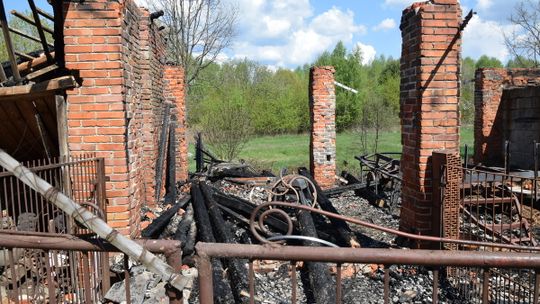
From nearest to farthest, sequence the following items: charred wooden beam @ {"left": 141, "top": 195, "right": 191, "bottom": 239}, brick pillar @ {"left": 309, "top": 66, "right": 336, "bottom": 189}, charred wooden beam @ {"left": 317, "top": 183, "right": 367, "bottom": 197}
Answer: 1. charred wooden beam @ {"left": 141, "top": 195, "right": 191, "bottom": 239}
2. charred wooden beam @ {"left": 317, "top": 183, "right": 367, "bottom": 197}
3. brick pillar @ {"left": 309, "top": 66, "right": 336, "bottom": 189}

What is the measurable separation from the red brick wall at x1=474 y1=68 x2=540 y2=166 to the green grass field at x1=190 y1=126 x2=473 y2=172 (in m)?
4.96

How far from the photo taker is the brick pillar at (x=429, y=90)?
15.6 feet

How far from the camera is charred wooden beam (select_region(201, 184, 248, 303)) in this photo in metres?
4.50

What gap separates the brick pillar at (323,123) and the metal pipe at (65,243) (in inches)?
415

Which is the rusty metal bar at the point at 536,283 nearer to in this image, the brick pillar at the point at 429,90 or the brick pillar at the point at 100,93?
the brick pillar at the point at 429,90

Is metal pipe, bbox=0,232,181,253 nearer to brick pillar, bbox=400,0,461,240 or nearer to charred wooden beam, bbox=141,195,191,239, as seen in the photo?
brick pillar, bbox=400,0,461,240

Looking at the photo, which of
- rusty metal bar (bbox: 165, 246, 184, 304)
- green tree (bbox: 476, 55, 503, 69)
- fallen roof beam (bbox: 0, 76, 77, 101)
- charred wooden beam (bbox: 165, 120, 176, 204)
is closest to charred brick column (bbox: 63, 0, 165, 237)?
fallen roof beam (bbox: 0, 76, 77, 101)

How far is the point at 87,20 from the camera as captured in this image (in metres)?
4.30

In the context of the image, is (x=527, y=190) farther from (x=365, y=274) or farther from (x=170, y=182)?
(x=170, y=182)

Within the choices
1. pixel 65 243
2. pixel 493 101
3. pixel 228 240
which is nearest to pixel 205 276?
pixel 65 243

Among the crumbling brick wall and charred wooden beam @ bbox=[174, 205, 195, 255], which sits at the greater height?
the crumbling brick wall

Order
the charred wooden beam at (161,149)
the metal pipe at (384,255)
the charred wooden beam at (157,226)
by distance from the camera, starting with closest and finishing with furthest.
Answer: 1. the metal pipe at (384,255)
2. the charred wooden beam at (157,226)
3. the charred wooden beam at (161,149)

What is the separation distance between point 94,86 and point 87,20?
0.67 meters

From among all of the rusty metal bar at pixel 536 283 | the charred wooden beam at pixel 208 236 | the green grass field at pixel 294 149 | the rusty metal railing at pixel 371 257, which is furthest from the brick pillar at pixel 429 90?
the green grass field at pixel 294 149
